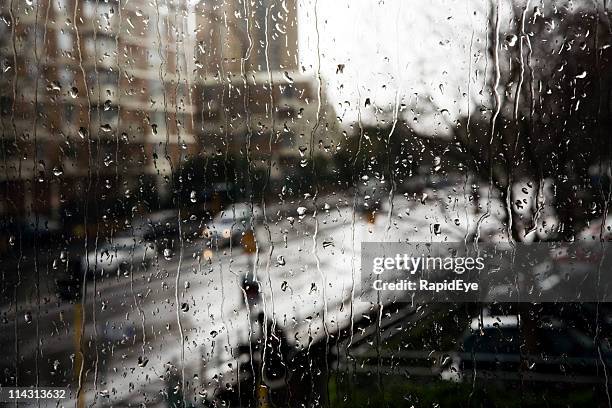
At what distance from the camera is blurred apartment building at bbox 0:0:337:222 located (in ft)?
4.24

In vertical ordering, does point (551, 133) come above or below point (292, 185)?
above

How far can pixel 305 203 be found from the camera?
129 cm

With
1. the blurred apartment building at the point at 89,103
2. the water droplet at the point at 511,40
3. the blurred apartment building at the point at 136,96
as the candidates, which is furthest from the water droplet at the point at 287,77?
the water droplet at the point at 511,40

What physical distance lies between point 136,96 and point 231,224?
0.42 metres

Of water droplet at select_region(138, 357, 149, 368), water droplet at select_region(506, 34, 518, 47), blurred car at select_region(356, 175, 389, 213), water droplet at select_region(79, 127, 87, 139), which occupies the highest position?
water droplet at select_region(506, 34, 518, 47)

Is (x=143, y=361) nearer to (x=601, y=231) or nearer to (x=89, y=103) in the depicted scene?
(x=89, y=103)

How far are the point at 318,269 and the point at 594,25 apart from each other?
0.87 m

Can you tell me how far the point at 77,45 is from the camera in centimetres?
137

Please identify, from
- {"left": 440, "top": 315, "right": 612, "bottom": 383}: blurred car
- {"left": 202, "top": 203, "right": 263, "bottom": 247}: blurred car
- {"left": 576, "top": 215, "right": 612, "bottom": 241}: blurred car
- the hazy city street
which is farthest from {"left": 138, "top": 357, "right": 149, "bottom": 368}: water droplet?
{"left": 576, "top": 215, "right": 612, "bottom": 241}: blurred car

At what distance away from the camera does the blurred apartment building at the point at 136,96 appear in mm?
1293

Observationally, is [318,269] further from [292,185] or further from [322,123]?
[322,123]

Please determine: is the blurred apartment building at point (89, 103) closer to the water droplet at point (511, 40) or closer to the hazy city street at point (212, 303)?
the hazy city street at point (212, 303)

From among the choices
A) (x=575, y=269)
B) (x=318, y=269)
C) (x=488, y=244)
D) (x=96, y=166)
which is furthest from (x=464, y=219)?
(x=96, y=166)

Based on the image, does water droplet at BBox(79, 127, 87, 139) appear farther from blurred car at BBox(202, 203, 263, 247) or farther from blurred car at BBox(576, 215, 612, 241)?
blurred car at BBox(576, 215, 612, 241)
